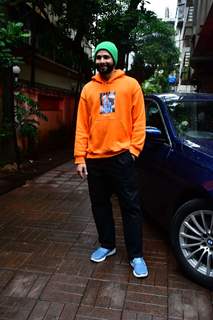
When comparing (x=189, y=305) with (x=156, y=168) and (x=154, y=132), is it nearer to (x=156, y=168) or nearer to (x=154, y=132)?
(x=156, y=168)

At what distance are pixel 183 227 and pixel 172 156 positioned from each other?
2.35ft

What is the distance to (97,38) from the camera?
41.8 feet

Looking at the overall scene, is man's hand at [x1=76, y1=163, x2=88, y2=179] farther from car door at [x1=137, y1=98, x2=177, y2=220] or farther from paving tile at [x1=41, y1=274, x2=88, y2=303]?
paving tile at [x1=41, y1=274, x2=88, y2=303]

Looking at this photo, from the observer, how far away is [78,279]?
3.25 metres

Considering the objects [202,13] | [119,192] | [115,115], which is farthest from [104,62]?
[202,13]

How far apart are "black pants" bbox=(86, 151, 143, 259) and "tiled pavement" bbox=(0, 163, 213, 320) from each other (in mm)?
345

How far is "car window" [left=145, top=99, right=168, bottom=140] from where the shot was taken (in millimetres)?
3902

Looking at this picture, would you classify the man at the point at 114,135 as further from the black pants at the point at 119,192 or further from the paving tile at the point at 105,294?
the paving tile at the point at 105,294

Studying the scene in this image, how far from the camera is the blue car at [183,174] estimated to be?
308 cm

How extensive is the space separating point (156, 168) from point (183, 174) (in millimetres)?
588

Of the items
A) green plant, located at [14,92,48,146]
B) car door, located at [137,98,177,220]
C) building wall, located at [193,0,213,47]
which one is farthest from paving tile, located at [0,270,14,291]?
building wall, located at [193,0,213,47]

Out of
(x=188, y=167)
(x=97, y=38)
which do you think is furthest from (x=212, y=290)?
(x=97, y=38)

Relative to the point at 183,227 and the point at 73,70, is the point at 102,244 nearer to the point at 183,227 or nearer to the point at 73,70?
the point at 183,227

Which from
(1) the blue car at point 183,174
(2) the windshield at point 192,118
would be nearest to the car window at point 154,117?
(1) the blue car at point 183,174
